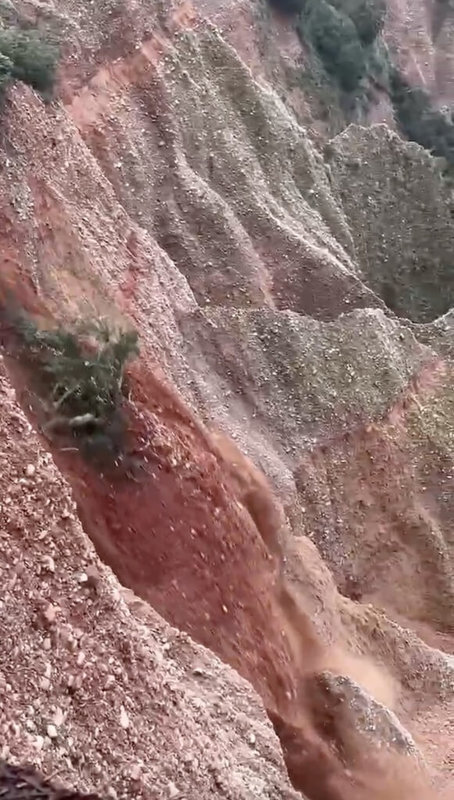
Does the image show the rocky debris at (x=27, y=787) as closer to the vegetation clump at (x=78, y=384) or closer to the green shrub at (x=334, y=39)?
the vegetation clump at (x=78, y=384)

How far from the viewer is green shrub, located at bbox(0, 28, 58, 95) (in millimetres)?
15320

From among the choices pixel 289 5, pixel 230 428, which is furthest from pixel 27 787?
pixel 289 5

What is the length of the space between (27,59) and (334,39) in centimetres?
2032

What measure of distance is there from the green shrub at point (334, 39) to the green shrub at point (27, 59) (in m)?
18.4

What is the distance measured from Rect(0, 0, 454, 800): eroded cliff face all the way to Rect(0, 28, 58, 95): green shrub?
1.58 ft

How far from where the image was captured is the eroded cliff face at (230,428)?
32.7 ft

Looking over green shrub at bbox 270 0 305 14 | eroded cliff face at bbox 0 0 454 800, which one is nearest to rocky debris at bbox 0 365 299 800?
eroded cliff face at bbox 0 0 454 800

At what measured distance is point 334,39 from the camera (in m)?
33.1

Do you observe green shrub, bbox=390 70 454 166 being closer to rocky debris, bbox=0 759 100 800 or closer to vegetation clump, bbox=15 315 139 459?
vegetation clump, bbox=15 315 139 459

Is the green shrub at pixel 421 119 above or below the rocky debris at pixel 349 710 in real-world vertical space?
above

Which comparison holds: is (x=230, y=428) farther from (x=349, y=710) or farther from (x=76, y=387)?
(x=76, y=387)

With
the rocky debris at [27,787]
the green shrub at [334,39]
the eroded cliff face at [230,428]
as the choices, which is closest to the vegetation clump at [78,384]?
the eroded cliff face at [230,428]

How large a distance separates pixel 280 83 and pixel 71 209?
17.1 m

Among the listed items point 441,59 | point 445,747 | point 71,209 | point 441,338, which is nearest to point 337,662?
point 445,747
